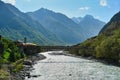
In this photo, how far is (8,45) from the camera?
435ft

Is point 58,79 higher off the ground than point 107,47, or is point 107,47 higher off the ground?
point 107,47

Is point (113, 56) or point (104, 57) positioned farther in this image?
point (104, 57)

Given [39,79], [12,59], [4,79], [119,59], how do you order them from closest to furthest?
[4,79] → [39,79] → [12,59] → [119,59]

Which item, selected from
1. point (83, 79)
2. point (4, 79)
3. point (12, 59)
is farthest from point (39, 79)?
point (12, 59)

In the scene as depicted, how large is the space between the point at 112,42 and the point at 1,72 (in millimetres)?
94556

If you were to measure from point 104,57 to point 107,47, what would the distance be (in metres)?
16.2

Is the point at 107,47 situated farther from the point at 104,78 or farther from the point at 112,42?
the point at 104,78

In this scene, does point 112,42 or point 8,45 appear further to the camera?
point 112,42

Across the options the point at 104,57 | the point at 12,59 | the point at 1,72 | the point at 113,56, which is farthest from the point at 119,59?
the point at 1,72

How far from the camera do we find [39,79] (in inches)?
3588

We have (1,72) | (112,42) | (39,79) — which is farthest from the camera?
(112,42)

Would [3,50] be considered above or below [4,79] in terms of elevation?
above

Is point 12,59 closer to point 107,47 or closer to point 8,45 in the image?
point 8,45

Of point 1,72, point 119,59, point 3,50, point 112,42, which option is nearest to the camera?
point 1,72
